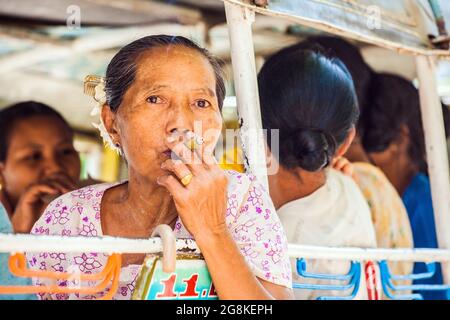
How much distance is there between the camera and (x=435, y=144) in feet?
11.1

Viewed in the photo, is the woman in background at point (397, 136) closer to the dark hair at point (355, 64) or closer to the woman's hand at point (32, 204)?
the dark hair at point (355, 64)

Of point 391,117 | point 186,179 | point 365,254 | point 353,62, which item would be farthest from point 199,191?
point 391,117

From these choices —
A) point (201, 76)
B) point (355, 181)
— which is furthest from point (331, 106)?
point (201, 76)

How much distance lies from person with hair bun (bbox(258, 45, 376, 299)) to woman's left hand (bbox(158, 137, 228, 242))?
117 cm

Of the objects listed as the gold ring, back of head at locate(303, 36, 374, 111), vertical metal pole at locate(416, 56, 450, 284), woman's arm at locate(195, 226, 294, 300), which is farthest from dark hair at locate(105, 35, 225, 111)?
back of head at locate(303, 36, 374, 111)

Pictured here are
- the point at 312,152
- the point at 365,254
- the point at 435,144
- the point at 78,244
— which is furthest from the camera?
the point at 435,144

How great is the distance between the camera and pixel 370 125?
4465mm

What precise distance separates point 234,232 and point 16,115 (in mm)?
2329

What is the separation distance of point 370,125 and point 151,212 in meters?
2.52

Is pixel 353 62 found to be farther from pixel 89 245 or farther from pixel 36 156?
pixel 89 245

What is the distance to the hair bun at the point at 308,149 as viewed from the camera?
317 centimetres

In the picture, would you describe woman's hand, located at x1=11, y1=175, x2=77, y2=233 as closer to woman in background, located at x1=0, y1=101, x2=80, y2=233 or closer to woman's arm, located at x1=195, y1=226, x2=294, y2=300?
woman in background, located at x1=0, y1=101, x2=80, y2=233

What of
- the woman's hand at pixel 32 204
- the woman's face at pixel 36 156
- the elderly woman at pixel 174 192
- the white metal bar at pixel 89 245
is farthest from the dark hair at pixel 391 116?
the elderly woman at pixel 174 192

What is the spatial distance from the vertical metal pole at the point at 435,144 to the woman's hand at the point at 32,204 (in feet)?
5.72
